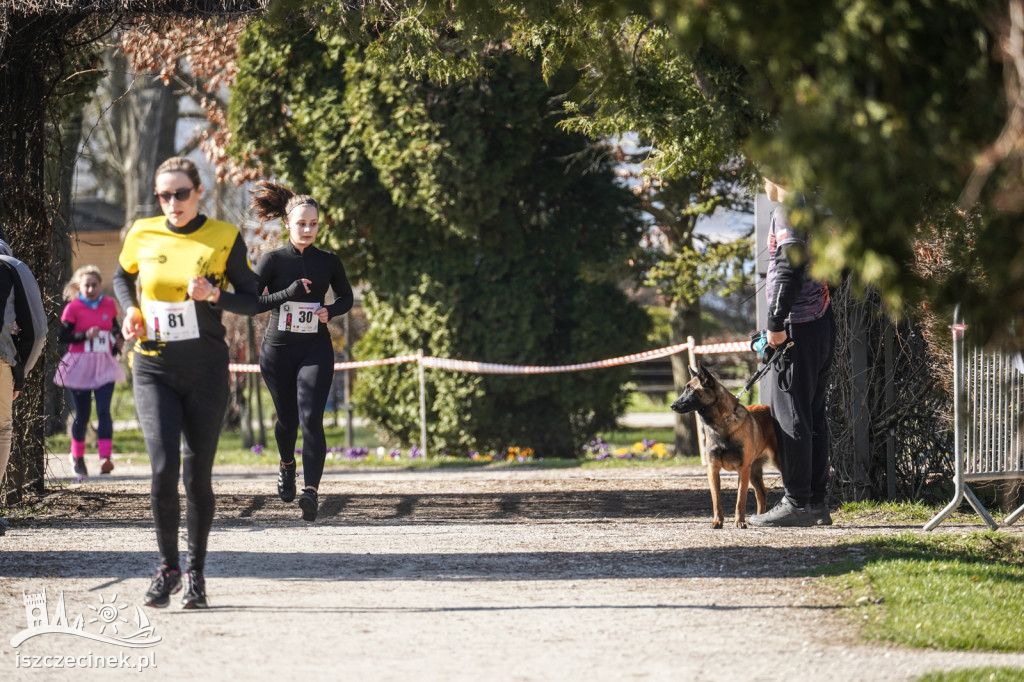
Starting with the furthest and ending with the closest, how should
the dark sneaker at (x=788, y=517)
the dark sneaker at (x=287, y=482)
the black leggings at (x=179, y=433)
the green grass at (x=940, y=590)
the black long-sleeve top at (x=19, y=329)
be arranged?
the dark sneaker at (x=287, y=482) < the dark sneaker at (x=788, y=517) < the black long-sleeve top at (x=19, y=329) < the black leggings at (x=179, y=433) < the green grass at (x=940, y=590)

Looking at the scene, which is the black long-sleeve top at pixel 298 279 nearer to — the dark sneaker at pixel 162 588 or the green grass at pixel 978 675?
the dark sneaker at pixel 162 588

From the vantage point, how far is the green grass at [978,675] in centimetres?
412

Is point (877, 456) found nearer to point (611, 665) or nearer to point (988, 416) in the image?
point (988, 416)

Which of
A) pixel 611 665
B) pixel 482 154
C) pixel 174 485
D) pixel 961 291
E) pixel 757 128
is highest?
pixel 482 154

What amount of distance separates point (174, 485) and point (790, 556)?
337 centimetres

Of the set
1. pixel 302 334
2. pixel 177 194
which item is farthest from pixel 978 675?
pixel 302 334

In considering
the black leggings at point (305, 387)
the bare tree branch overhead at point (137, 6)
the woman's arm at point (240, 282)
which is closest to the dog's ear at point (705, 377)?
the black leggings at point (305, 387)

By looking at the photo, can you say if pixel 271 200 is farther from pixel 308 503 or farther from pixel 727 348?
pixel 727 348

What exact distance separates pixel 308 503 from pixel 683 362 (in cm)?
926

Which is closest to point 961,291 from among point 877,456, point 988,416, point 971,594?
point 971,594

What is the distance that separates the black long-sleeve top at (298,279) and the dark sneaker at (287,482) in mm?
983

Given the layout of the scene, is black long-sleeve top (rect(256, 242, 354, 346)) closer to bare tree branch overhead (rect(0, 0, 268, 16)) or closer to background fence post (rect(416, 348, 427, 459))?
bare tree branch overhead (rect(0, 0, 268, 16))

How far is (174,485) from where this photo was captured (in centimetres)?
536

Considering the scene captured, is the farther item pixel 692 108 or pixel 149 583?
pixel 692 108
